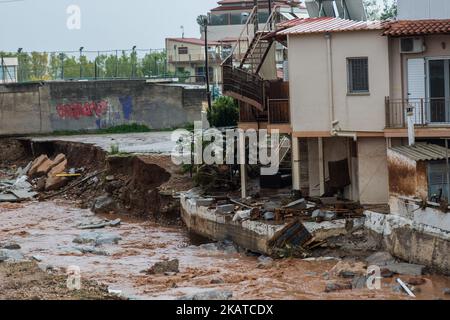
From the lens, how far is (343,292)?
25.6 meters

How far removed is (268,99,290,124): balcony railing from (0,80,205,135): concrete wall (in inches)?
911

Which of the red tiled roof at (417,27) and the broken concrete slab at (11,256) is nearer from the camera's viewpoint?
the broken concrete slab at (11,256)

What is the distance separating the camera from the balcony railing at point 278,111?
34.4 meters

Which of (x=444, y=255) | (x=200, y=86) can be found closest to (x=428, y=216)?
(x=444, y=255)

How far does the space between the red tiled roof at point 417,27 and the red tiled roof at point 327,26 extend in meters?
0.60

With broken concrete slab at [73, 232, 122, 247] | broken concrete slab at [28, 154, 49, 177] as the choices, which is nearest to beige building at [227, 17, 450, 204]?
broken concrete slab at [73, 232, 122, 247]

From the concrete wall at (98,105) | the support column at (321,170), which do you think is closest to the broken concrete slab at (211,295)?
the support column at (321,170)

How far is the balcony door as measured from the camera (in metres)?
31.5

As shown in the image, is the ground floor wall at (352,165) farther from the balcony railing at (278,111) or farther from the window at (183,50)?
the window at (183,50)

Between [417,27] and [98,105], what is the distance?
29703mm

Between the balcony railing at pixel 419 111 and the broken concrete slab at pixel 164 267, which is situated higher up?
the balcony railing at pixel 419 111

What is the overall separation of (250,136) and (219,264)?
668cm
